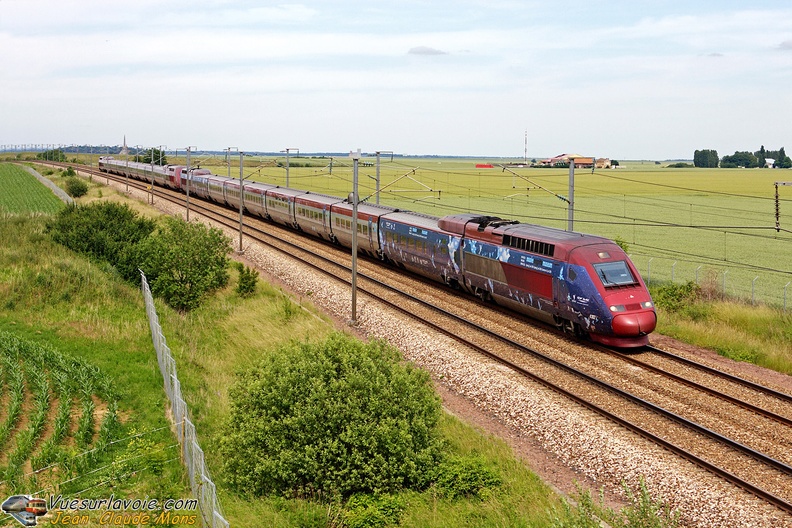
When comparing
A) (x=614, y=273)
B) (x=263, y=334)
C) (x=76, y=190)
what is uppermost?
(x=76, y=190)

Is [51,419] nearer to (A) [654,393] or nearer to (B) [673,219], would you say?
(A) [654,393]

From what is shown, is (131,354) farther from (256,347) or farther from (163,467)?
(163,467)

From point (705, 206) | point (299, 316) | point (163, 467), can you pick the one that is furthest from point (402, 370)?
point (705, 206)

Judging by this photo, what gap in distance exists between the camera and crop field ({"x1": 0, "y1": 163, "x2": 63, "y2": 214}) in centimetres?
7788

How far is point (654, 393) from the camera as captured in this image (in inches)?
851

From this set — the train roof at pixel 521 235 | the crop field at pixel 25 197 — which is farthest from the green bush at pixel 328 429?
the crop field at pixel 25 197

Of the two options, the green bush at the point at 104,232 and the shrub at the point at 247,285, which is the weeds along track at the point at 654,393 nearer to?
the shrub at the point at 247,285

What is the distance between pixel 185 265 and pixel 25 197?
67.6 m

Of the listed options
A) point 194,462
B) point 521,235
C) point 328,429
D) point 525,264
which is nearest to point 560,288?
point 525,264

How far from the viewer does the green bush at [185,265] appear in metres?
37.0

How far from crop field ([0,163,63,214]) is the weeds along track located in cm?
4782

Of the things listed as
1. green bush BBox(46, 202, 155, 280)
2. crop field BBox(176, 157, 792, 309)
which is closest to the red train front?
crop field BBox(176, 157, 792, 309)

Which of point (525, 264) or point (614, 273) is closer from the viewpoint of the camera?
point (614, 273)

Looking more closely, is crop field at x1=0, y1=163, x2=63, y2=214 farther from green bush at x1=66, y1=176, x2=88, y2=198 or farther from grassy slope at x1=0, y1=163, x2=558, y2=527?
grassy slope at x1=0, y1=163, x2=558, y2=527
